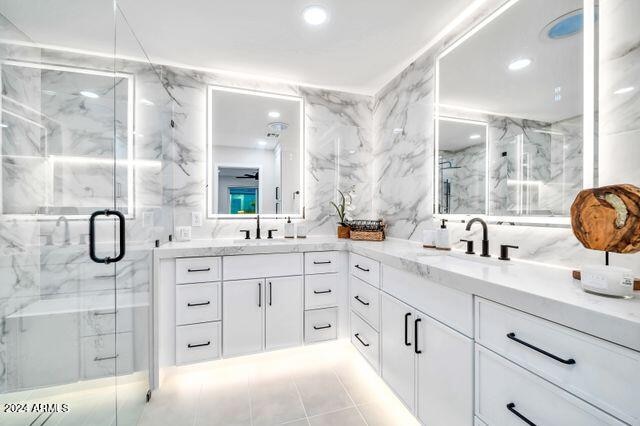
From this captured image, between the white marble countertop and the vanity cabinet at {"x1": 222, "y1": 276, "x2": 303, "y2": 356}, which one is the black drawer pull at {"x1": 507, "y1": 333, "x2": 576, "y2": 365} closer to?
the white marble countertop

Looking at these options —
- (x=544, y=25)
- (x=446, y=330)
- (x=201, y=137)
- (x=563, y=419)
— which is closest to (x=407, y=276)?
(x=446, y=330)

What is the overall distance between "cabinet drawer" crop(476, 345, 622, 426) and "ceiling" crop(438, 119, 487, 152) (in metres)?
1.26

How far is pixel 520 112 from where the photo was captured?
141 cm

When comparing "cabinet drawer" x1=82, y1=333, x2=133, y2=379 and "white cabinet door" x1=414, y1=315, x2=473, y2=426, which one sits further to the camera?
"cabinet drawer" x1=82, y1=333, x2=133, y2=379

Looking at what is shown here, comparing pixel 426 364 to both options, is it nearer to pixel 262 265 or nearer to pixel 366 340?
pixel 366 340

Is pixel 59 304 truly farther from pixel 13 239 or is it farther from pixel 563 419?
pixel 563 419

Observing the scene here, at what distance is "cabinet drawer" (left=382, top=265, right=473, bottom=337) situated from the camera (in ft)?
3.59

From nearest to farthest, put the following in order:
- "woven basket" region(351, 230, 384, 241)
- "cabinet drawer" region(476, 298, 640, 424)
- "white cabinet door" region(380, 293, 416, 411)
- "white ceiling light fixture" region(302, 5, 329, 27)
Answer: "cabinet drawer" region(476, 298, 640, 424)
"white cabinet door" region(380, 293, 416, 411)
"white ceiling light fixture" region(302, 5, 329, 27)
"woven basket" region(351, 230, 384, 241)

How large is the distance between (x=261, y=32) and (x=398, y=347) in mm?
2235

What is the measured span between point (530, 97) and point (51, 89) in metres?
2.20

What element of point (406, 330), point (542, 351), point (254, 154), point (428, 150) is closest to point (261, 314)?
point (406, 330)

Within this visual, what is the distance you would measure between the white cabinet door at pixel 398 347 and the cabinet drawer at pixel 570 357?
495 mm

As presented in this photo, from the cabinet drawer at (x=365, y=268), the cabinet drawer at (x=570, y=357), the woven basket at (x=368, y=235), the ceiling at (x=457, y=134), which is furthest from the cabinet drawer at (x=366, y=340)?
the ceiling at (x=457, y=134)

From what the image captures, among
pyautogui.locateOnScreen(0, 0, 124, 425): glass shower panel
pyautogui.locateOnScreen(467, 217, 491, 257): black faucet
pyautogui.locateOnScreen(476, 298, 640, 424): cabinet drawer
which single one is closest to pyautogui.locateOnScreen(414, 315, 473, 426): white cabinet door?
pyautogui.locateOnScreen(476, 298, 640, 424): cabinet drawer
